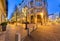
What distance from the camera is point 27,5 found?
13.6 meters

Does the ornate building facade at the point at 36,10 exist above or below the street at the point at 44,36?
above

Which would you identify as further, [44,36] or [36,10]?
[36,10]

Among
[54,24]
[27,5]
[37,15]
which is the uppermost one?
[27,5]

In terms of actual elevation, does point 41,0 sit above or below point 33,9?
above

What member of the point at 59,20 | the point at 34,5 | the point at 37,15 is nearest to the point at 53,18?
the point at 59,20

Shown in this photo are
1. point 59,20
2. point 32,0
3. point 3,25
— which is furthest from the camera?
point 32,0

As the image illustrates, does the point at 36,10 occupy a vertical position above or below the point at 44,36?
above

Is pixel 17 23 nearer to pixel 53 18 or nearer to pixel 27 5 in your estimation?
pixel 27 5

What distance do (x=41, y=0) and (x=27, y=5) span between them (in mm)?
1873

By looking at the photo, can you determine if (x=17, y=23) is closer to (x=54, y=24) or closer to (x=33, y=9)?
(x=33, y=9)

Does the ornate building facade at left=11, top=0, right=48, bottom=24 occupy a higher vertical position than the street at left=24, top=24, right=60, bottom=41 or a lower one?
higher

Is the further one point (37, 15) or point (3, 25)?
point (37, 15)

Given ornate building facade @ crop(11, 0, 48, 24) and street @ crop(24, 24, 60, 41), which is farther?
ornate building facade @ crop(11, 0, 48, 24)

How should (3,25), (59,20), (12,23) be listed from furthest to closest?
1. (12,23)
2. (59,20)
3. (3,25)
